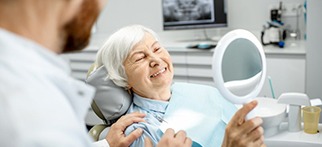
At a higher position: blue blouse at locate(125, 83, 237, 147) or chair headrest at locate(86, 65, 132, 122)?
chair headrest at locate(86, 65, 132, 122)

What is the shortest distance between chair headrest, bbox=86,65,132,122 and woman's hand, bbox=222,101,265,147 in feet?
2.20

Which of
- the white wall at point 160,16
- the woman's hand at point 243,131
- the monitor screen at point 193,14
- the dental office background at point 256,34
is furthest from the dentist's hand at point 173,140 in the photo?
the white wall at point 160,16

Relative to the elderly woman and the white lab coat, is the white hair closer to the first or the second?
the elderly woman

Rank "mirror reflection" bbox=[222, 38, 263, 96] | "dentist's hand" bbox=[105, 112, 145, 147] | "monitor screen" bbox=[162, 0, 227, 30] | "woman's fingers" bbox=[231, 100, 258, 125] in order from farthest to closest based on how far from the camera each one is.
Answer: "monitor screen" bbox=[162, 0, 227, 30]
"dentist's hand" bbox=[105, 112, 145, 147]
"mirror reflection" bbox=[222, 38, 263, 96]
"woman's fingers" bbox=[231, 100, 258, 125]

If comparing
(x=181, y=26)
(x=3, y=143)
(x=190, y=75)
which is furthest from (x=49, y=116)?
(x=181, y=26)

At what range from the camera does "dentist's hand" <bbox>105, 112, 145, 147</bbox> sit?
1.52 m

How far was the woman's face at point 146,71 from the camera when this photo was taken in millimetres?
1668

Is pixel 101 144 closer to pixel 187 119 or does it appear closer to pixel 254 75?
pixel 187 119

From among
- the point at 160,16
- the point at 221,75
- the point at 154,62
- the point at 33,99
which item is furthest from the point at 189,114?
the point at 160,16

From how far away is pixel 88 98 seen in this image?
2.44ft

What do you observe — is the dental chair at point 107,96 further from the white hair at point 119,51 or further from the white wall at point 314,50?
the white wall at point 314,50

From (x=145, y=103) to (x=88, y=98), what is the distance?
96 centimetres

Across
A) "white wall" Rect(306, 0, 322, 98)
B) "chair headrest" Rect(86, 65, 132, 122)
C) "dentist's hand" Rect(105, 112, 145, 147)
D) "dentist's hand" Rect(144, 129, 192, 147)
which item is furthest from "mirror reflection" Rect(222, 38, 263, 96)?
"white wall" Rect(306, 0, 322, 98)

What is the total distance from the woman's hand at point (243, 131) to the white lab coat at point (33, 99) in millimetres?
613
